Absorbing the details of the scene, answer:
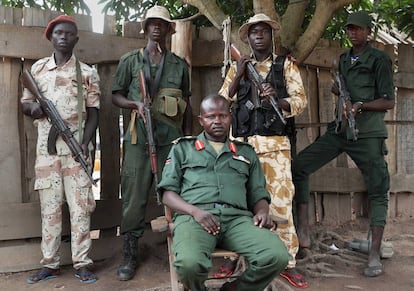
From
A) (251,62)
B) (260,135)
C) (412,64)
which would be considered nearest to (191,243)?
(260,135)

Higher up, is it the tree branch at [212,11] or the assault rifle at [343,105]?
the tree branch at [212,11]

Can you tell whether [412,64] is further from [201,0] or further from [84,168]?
[84,168]

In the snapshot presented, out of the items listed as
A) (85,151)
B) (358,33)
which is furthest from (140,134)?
(358,33)

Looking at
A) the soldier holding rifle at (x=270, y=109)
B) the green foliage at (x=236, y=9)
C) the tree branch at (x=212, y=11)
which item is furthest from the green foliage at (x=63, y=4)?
the soldier holding rifle at (x=270, y=109)

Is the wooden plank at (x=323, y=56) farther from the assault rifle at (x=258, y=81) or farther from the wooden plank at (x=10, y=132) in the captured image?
the wooden plank at (x=10, y=132)

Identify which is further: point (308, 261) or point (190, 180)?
point (308, 261)

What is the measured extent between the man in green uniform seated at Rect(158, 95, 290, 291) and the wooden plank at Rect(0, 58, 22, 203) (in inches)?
75.3

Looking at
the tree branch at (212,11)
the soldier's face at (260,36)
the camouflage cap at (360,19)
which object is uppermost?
the tree branch at (212,11)

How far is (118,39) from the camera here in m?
4.89

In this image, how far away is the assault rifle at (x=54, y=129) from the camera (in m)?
4.05

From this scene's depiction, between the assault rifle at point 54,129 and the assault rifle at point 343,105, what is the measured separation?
234 centimetres

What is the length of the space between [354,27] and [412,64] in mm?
2247

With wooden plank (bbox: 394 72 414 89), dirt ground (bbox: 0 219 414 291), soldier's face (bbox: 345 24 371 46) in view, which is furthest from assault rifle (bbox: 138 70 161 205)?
wooden plank (bbox: 394 72 414 89)

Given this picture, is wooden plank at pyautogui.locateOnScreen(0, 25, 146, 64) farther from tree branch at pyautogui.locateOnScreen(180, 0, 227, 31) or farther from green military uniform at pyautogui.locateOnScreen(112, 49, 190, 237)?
tree branch at pyautogui.locateOnScreen(180, 0, 227, 31)
